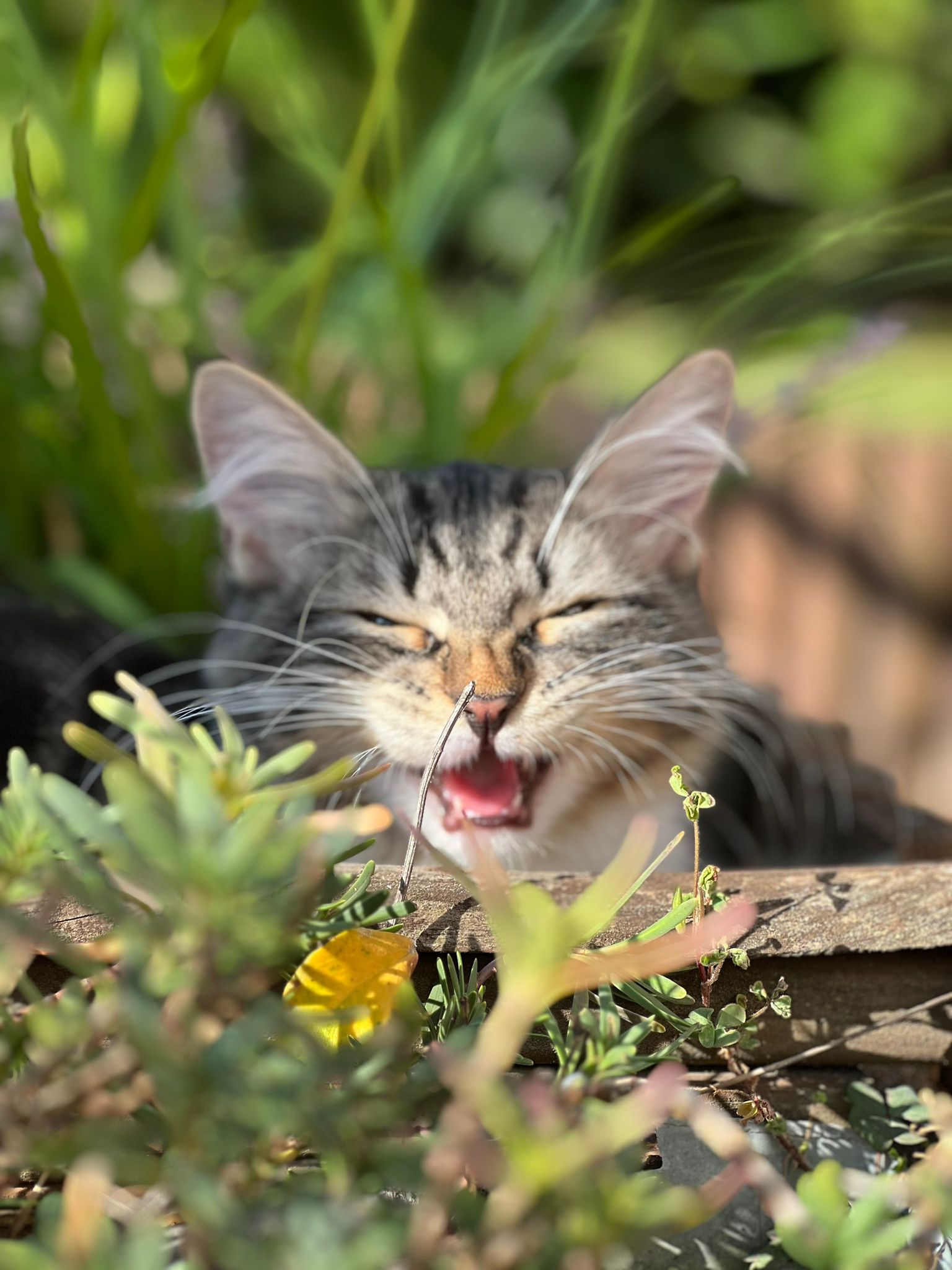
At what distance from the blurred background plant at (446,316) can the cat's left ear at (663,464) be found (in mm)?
256

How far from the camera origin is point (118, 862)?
13.4 inches

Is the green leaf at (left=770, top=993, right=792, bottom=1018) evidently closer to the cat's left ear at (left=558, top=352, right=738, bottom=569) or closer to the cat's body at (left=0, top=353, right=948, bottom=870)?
the cat's body at (left=0, top=353, right=948, bottom=870)

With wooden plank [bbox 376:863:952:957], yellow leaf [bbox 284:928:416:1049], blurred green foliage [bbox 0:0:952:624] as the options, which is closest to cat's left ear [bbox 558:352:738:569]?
blurred green foliage [bbox 0:0:952:624]

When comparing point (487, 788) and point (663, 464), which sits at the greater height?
point (663, 464)

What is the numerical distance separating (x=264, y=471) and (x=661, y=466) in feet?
1.22

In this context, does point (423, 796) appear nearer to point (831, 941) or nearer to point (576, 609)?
point (831, 941)

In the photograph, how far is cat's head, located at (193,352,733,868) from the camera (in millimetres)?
855

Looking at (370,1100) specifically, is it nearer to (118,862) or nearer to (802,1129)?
(118,862)

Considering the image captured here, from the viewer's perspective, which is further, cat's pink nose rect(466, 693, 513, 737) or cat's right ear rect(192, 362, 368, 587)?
cat's right ear rect(192, 362, 368, 587)

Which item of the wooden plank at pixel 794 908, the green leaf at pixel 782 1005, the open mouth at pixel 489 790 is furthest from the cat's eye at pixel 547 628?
the green leaf at pixel 782 1005

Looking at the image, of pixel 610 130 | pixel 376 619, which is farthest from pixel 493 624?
pixel 610 130

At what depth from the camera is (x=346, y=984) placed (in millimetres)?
486

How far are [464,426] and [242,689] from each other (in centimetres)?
79

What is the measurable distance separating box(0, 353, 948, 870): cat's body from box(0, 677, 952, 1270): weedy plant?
1.41 ft
